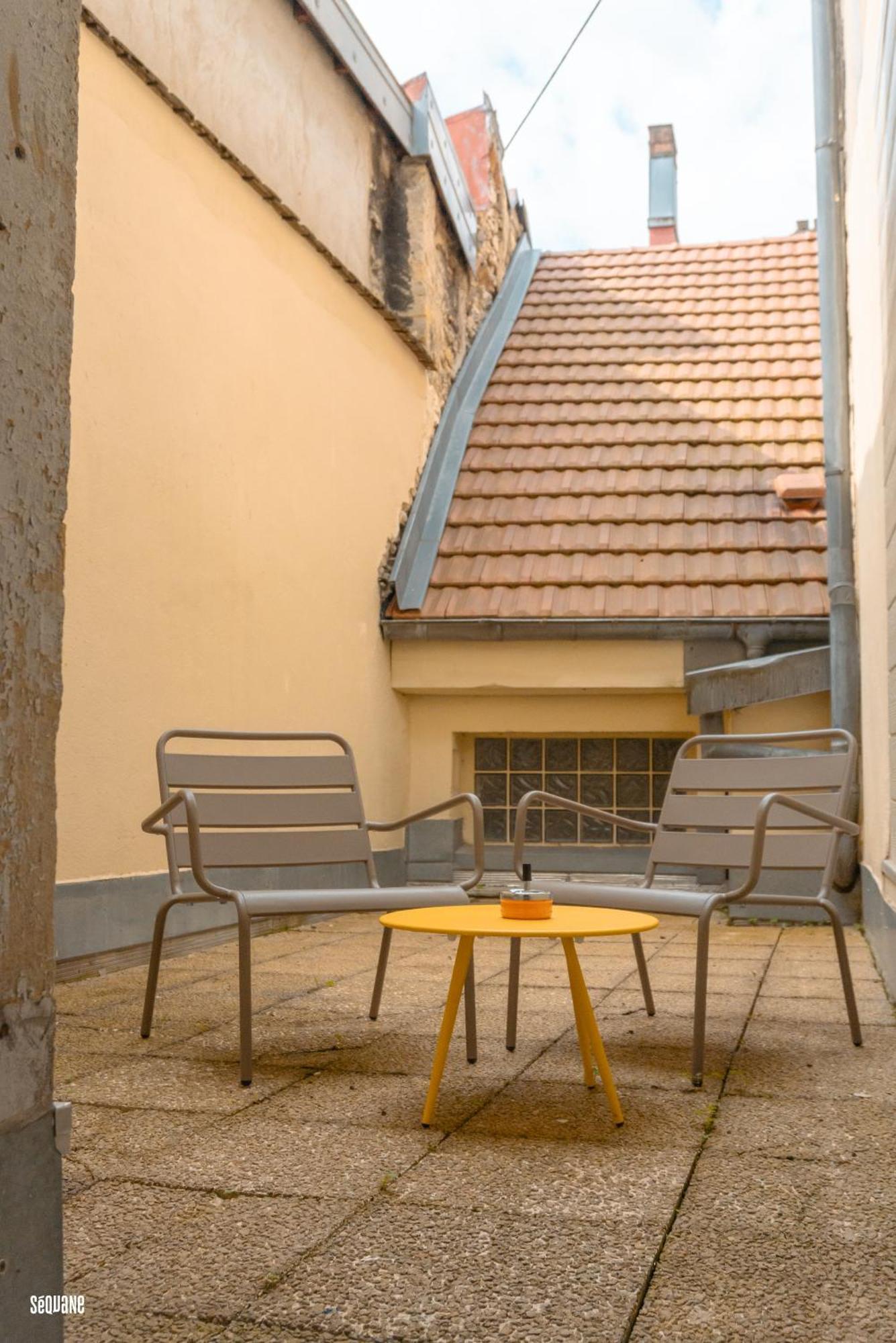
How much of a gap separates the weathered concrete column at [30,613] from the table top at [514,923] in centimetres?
115

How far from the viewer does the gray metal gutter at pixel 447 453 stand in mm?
7598

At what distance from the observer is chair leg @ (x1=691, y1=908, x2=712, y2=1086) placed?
2.80 meters

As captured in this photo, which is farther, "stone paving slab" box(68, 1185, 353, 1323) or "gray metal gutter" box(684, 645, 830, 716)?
"gray metal gutter" box(684, 645, 830, 716)

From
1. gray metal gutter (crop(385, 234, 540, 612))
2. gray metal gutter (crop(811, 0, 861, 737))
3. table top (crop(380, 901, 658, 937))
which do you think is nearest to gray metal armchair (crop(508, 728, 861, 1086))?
table top (crop(380, 901, 658, 937))

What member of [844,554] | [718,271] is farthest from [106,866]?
[718,271]

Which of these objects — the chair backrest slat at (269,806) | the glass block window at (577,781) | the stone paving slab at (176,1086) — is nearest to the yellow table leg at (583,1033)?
the stone paving slab at (176,1086)

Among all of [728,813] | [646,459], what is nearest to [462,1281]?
[728,813]

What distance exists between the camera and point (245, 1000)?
283 cm

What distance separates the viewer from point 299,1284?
5.56 feet

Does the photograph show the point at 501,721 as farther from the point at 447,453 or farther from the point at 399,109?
the point at 399,109

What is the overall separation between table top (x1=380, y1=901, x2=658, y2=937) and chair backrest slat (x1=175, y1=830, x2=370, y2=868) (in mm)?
693

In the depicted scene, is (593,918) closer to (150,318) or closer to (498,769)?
(150,318)

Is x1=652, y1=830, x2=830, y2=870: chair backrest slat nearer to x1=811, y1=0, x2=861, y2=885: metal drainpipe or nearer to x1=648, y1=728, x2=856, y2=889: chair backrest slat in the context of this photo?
x1=648, y1=728, x2=856, y2=889: chair backrest slat

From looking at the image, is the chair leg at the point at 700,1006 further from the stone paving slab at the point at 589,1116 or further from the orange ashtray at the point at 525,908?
the orange ashtray at the point at 525,908
